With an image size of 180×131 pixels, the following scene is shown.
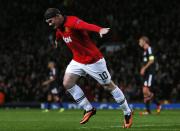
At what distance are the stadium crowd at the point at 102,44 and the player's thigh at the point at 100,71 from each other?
15168 millimetres

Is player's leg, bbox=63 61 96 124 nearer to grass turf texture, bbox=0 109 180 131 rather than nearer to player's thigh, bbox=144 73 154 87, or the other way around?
grass turf texture, bbox=0 109 180 131

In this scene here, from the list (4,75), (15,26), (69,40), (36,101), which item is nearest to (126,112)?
(69,40)

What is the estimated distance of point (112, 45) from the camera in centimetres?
3481

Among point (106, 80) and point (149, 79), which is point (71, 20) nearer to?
point (106, 80)

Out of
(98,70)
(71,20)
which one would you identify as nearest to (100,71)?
(98,70)

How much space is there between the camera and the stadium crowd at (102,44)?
29.9 metres

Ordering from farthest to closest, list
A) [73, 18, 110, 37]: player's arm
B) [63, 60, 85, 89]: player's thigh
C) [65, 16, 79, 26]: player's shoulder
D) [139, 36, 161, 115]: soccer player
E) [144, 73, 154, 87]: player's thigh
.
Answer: [144, 73, 154, 87]: player's thigh < [139, 36, 161, 115]: soccer player < [63, 60, 85, 89]: player's thigh < [65, 16, 79, 26]: player's shoulder < [73, 18, 110, 37]: player's arm

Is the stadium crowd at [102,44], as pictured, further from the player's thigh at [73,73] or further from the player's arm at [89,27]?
the player's arm at [89,27]

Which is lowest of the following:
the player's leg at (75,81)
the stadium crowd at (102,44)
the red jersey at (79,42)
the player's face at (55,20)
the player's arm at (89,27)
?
the stadium crowd at (102,44)

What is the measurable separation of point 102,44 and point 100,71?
22.5 meters

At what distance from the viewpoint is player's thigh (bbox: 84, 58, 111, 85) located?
12.3 m

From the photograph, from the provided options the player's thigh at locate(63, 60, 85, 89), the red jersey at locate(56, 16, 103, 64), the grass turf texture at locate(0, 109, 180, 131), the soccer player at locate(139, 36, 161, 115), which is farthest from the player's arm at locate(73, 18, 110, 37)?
the soccer player at locate(139, 36, 161, 115)

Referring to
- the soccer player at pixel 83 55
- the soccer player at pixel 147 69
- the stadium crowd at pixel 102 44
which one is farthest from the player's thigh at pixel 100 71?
the stadium crowd at pixel 102 44

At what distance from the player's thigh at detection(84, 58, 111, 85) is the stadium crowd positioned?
15.2 m
